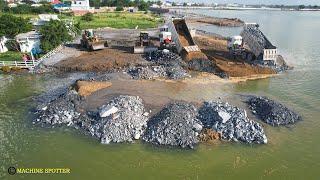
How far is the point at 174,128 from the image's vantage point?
18.2m

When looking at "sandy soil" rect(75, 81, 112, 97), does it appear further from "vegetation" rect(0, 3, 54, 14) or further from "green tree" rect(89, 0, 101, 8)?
"green tree" rect(89, 0, 101, 8)

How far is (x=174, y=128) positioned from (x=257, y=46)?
58.8 ft

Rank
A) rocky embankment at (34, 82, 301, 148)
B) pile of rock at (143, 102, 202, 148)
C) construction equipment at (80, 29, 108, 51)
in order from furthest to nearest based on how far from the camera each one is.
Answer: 1. construction equipment at (80, 29, 108, 51)
2. rocky embankment at (34, 82, 301, 148)
3. pile of rock at (143, 102, 202, 148)

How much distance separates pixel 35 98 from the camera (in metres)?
24.3

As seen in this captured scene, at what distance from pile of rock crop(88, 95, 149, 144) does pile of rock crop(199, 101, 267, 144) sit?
3697 millimetres

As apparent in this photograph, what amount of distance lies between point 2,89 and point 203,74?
16.3 meters

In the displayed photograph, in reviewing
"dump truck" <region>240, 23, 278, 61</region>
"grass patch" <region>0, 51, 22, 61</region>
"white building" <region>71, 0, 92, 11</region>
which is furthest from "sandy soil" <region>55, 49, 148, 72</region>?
"white building" <region>71, 0, 92, 11</region>

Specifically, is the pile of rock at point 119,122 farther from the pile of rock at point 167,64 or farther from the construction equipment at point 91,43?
the construction equipment at point 91,43

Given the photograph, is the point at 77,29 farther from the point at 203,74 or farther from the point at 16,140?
the point at 16,140

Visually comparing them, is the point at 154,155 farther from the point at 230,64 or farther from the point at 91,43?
the point at 91,43

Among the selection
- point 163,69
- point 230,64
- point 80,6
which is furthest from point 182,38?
point 80,6

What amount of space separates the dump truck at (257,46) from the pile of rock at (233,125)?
43.3 ft

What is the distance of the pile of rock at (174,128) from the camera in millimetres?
17797

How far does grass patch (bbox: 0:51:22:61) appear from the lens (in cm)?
3362
